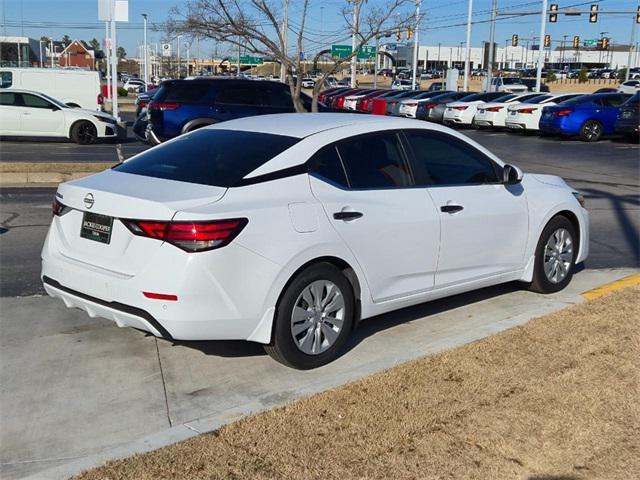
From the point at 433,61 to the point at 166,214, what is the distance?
156090 mm

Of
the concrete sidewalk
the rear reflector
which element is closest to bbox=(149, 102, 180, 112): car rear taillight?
the concrete sidewalk

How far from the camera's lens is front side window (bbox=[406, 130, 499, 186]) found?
18.7 feet

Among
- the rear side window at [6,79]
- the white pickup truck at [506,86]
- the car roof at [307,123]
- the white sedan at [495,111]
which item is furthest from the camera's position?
the white pickup truck at [506,86]

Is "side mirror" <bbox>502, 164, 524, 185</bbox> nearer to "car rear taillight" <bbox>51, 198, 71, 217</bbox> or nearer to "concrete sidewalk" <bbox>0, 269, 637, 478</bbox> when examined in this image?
"concrete sidewalk" <bbox>0, 269, 637, 478</bbox>

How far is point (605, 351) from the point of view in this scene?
5137 millimetres

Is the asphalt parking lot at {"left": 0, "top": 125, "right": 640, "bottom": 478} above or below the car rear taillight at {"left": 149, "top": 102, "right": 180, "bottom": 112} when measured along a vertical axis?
below

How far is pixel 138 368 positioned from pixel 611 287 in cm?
444

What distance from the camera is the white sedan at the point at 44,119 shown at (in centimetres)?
2125

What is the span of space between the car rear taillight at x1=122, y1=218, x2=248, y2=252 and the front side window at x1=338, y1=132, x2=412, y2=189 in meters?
1.14

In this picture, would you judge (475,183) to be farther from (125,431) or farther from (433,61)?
(433,61)

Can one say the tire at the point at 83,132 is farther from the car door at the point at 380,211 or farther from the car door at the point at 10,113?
the car door at the point at 380,211

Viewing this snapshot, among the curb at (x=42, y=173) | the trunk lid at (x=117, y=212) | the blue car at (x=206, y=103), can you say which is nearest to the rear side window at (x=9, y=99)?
the blue car at (x=206, y=103)

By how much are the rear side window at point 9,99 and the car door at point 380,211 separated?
61.1 feet

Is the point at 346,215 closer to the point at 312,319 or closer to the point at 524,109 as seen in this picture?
the point at 312,319
